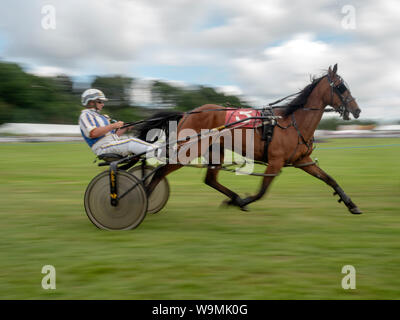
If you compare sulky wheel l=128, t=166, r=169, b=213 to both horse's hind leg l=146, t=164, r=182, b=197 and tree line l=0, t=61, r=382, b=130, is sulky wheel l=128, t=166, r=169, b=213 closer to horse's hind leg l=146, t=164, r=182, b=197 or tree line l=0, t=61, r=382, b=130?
horse's hind leg l=146, t=164, r=182, b=197

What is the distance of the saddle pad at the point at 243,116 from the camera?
18.5 feet

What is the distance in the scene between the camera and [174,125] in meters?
5.90

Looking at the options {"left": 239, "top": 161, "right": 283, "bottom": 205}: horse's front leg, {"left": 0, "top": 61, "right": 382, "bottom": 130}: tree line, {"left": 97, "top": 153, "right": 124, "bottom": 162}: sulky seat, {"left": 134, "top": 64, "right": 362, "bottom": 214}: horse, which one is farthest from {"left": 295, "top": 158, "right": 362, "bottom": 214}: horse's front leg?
{"left": 0, "top": 61, "right": 382, "bottom": 130}: tree line

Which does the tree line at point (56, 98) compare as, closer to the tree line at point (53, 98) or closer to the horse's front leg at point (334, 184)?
the tree line at point (53, 98)

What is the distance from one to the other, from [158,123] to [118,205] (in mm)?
1355

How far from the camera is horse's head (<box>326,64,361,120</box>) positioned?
582cm

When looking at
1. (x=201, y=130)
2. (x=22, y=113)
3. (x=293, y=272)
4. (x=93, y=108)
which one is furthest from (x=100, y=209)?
(x=22, y=113)

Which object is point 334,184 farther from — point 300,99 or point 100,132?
point 100,132

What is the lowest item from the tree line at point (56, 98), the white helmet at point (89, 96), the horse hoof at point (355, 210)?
the horse hoof at point (355, 210)

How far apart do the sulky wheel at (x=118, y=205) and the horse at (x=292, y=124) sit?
42 centimetres

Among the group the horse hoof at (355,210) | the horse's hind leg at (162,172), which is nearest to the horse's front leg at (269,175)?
the horse's hind leg at (162,172)

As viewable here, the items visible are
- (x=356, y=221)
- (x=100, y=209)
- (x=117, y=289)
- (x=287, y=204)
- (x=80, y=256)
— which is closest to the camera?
(x=117, y=289)

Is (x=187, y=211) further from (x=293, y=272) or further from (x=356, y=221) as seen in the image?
(x=293, y=272)

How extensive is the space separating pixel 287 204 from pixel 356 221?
4.78ft
